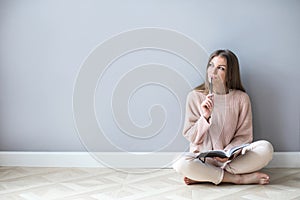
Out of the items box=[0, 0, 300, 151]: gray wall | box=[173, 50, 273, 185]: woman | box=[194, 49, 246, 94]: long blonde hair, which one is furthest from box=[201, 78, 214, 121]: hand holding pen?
box=[0, 0, 300, 151]: gray wall

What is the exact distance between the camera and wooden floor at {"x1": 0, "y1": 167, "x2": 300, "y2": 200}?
73.0 inches

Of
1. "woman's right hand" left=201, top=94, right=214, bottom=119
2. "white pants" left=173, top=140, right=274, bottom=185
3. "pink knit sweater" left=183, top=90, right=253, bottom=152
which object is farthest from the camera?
"pink knit sweater" left=183, top=90, right=253, bottom=152

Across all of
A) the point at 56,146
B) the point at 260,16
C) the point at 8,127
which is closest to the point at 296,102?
the point at 260,16

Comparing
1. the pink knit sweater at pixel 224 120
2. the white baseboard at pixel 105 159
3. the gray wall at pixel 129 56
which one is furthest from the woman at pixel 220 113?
the white baseboard at pixel 105 159

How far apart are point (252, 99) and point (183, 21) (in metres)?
0.57

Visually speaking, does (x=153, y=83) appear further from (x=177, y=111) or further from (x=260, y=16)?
(x=260, y=16)

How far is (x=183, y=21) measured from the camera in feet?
7.79

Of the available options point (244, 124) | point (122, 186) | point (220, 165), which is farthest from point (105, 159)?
point (244, 124)

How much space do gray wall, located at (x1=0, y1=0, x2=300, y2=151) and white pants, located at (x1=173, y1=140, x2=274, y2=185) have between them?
329 millimetres

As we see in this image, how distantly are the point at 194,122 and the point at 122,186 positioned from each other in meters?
0.51

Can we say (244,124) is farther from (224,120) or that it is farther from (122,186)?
(122,186)

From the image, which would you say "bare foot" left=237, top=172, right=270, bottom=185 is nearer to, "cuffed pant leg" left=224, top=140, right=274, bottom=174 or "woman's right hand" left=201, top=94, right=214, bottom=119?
"cuffed pant leg" left=224, top=140, right=274, bottom=174

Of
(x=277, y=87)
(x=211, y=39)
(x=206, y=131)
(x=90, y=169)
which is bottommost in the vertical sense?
(x=90, y=169)

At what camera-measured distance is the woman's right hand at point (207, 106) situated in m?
2.11
